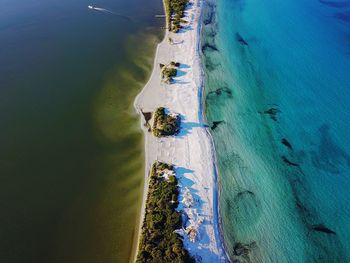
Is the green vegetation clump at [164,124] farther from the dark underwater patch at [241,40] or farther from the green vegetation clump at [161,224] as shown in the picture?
the dark underwater patch at [241,40]

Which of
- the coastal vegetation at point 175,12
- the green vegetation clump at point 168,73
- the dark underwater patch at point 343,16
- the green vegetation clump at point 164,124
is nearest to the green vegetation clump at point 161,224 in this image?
the green vegetation clump at point 164,124

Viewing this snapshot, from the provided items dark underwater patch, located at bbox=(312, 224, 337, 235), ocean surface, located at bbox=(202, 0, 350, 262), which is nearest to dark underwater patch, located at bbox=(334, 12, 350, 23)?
ocean surface, located at bbox=(202, 0, 350, 262)

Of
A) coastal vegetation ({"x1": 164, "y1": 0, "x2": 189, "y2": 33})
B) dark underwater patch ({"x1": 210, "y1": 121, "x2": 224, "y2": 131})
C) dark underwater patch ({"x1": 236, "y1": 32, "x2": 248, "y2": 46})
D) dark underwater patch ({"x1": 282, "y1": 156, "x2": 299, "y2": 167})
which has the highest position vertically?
coastal vegetation ({"x1": 164, "y1": 0, "x2": 189, "y2": 33})

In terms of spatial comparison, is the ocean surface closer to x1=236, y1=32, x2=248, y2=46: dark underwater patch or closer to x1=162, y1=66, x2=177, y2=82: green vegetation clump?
x1=236, y1=32, x2=248, y2=46: dark underwater patch

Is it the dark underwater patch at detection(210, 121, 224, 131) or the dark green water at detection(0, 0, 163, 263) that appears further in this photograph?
the dark underwater patch at detection(210, 121, 224, 131)

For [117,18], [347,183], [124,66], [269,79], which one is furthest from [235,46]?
[347,183]

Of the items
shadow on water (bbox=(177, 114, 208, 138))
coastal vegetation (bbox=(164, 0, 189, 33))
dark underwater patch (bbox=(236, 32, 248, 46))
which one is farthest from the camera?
coastal vegetation (bbox=(164, 0, 189, 33))

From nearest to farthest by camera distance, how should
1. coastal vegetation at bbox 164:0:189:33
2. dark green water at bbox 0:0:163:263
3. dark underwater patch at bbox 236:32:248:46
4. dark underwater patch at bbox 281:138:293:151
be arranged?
dark green water at bbox 0:0:163:263 < dark underwater patch at bbox 281:138:293:151 < dark underwater patch at bbox 236:32:248:46 < coastal vegetation at bbox 164:0:189:33
